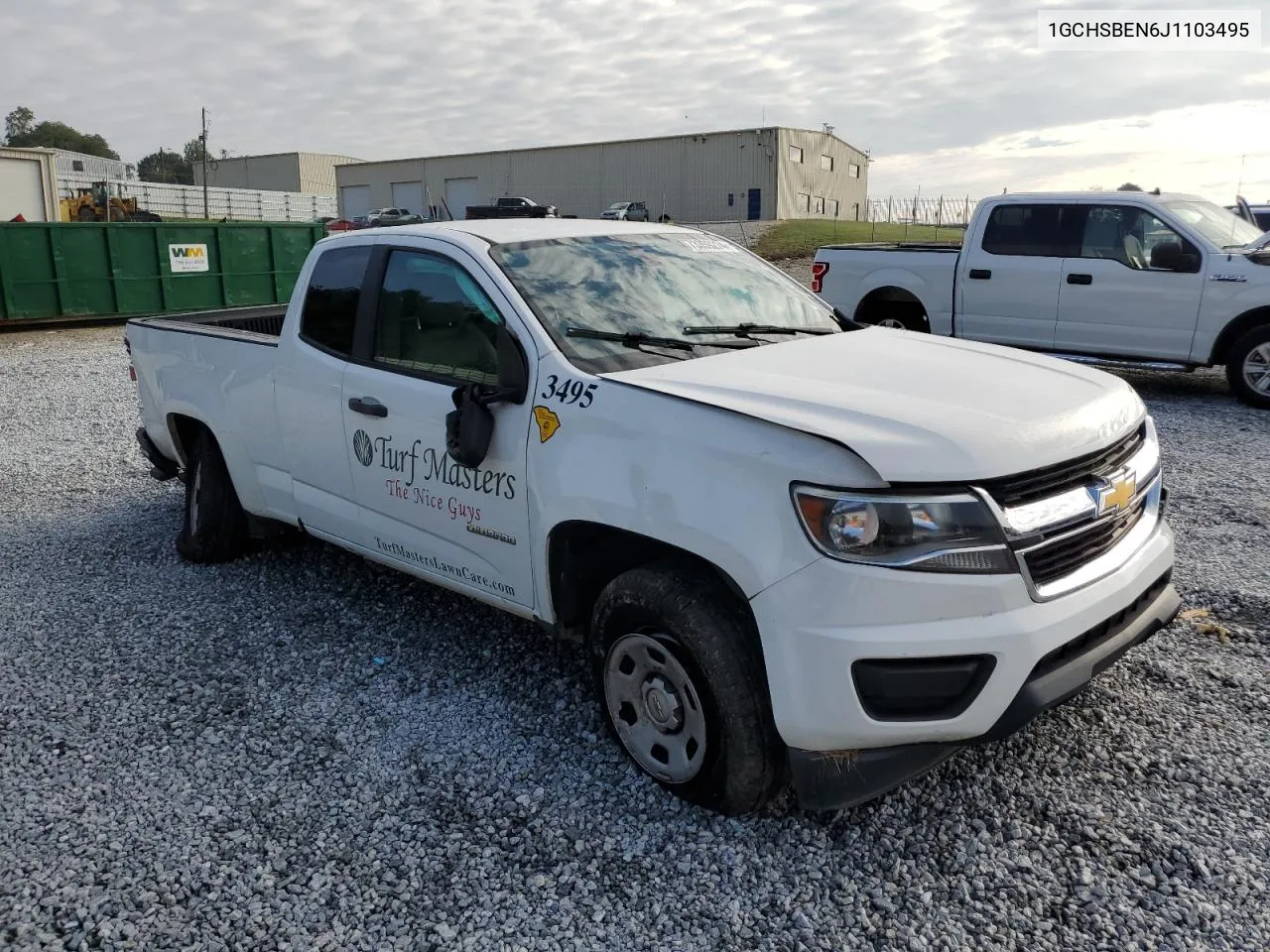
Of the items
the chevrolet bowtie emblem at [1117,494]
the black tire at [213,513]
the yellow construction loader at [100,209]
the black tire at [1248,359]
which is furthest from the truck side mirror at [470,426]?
the yellow construction loader at [100,209]

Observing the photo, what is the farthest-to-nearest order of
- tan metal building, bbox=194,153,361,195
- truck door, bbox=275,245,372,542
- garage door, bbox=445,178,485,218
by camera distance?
tan metal building, bbox=194,153,361,195 → garage door, bbox=445,178,485,218 → truck door, bbox=275,245,372,542

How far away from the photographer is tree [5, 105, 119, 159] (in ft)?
363

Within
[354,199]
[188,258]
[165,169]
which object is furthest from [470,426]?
[165,169]

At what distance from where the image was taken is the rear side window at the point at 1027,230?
974cm

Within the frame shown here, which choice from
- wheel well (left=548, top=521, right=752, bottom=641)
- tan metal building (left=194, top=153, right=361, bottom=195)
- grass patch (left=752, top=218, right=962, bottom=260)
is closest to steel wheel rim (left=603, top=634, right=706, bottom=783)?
wheel well (left=548, top=521, right=752, bottom=641)

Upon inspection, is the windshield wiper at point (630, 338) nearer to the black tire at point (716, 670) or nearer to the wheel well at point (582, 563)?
the wheel well at point (582, 563)

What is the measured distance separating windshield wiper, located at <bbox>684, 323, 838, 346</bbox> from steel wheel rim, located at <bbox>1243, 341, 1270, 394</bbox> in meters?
6.78

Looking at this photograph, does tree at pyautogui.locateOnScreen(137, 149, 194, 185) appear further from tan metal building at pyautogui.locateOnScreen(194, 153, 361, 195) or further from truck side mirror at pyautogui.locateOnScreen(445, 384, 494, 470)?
truck side mirror at pyautogui.locateOnScreen(445, 384, 494, 470)

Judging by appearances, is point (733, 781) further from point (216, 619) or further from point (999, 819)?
point (216, 619)

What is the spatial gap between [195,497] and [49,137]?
127 meters

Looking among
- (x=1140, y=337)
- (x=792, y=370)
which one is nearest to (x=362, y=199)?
(x=1140, y=337)

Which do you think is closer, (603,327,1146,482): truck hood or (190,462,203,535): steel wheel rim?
(603,327,1146,482): truck hood

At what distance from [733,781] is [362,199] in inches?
2966

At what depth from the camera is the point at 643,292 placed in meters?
3.80
